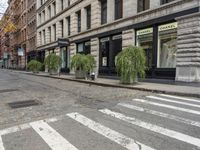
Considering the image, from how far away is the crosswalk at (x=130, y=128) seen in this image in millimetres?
4832

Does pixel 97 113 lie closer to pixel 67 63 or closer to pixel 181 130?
pixel 181 130

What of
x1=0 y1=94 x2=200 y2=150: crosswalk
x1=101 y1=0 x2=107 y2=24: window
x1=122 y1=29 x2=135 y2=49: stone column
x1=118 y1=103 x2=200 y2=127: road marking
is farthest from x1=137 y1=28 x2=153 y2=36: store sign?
x1=118 y1=103 x2=200 y2=127: road marking


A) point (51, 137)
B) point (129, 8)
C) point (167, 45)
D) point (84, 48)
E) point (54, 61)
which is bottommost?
point (51, 137)

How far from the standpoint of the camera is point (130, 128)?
5895mm

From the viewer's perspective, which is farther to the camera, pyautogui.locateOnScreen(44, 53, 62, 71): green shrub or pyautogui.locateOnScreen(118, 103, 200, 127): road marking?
pyautogui.locateOnScreen(44, 53, 62, 71): green shrub

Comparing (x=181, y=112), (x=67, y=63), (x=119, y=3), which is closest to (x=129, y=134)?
(x=181, y=112)

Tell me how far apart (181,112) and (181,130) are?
199cm

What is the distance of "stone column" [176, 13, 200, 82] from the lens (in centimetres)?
1438

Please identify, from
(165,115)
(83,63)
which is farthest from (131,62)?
(165,115)

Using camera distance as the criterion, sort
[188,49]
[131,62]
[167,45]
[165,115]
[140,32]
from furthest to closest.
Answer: [140,32]
[167,45]
[131,62]
[188,49]
[165,115]

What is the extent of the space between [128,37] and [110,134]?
15.6 m

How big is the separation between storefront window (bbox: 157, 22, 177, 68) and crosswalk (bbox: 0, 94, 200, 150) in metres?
8.52

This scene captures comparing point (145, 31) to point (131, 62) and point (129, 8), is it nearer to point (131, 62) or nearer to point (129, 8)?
point (129, 8)

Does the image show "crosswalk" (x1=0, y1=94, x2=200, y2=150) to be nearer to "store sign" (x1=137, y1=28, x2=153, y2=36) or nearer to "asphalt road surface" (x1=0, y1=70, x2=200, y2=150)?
"asphalt road surface" (x1=0, y1=70, x2=200, y2=150)
